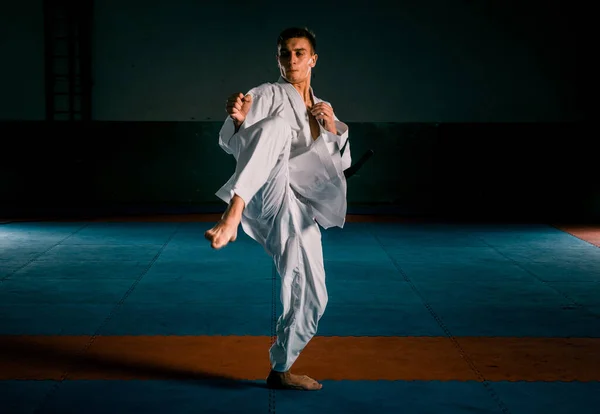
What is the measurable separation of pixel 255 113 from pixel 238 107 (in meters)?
0.10

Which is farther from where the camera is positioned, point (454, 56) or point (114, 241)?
point (454, 56)

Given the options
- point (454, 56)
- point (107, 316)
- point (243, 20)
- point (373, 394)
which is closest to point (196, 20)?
point (243, 20)

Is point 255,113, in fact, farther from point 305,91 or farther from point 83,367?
point 83,367

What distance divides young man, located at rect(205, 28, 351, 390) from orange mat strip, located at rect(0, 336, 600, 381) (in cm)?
44

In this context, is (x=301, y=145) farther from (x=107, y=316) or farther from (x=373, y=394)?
(x=107, y=316)

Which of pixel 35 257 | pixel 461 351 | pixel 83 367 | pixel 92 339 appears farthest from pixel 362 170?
pixel 83 367

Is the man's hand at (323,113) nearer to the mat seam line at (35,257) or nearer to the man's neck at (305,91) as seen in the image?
the man's neck at (305,91)

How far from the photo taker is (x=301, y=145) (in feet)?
10.3

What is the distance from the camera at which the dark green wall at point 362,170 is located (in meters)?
10.0

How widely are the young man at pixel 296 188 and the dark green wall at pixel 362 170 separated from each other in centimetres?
692

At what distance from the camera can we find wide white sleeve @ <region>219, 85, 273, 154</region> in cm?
296

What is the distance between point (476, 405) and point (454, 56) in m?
7.69

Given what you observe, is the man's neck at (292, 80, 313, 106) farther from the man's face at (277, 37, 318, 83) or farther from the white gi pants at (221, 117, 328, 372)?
the white gi pants at (221, 117, 328, 372)

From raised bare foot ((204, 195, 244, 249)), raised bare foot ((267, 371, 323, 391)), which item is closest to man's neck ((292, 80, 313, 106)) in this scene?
raised bare foot ((204, 195, 244, 249))
